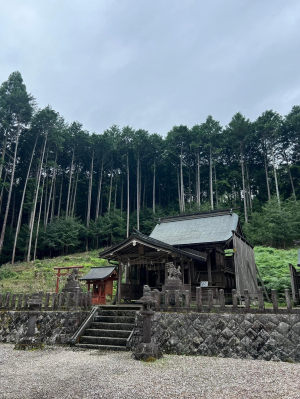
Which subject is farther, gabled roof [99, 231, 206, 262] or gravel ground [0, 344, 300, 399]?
gabled roof [99, 231, 206, 262]

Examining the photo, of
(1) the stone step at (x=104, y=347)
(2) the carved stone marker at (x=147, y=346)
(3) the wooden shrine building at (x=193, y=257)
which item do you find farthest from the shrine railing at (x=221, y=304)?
(3) the wooden shrine building at (x=193, y=257)

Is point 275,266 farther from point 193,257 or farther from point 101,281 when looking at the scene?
point 101,281

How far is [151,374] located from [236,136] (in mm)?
36295

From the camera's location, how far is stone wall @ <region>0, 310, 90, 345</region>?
844 centimetres

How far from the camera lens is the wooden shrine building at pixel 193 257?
468 inches

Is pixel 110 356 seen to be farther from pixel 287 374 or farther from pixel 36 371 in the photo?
pixel 287 374

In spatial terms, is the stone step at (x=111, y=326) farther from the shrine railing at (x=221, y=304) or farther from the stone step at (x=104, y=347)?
the shrine railing at (x=221, y=304)

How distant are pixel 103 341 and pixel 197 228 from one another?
932cm

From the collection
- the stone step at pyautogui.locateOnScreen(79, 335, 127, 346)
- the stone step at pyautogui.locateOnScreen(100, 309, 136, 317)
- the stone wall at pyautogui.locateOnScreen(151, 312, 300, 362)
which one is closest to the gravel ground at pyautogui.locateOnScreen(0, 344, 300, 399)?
the stone wall at pyautogui.locateOnScreen(151, 312, 300, 362)

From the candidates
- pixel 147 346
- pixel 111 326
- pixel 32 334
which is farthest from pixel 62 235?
pixel 147 346

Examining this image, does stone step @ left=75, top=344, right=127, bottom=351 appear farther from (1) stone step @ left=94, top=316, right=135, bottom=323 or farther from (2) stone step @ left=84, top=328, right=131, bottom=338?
(1) stone step @ left=94, top=316, right=135, bottom=323

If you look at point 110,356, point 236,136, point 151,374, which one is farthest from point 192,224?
point 236,136

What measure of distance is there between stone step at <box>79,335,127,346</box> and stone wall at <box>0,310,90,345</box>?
59 cm

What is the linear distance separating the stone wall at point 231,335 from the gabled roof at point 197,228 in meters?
6.00
